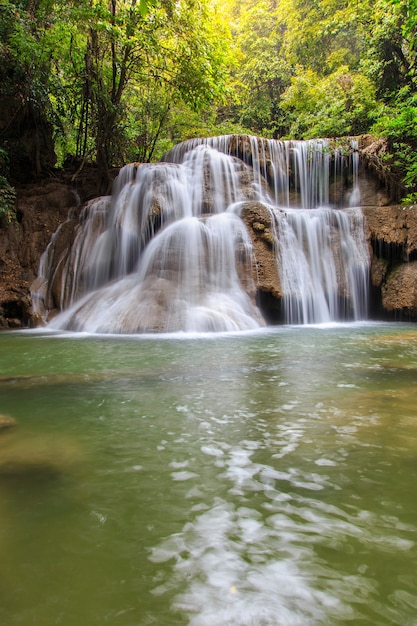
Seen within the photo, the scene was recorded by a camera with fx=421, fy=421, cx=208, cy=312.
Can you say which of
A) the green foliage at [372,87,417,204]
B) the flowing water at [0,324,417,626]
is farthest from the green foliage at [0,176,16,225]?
the green foliage at [372,87,417,204]

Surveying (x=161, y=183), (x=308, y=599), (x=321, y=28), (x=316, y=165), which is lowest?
(x=308, y=599)

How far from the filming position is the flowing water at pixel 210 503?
1255 mm

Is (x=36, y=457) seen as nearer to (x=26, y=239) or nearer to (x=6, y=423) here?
(x=6, y=423)

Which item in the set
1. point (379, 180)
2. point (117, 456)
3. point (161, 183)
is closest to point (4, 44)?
point (161, 183)

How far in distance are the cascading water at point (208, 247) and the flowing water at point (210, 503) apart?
5.18m

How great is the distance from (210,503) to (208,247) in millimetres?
8831

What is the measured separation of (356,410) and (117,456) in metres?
1.75

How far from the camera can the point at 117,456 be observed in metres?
2.34

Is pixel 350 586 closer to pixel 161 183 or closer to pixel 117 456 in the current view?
pixel 117 456

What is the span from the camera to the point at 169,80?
48.3ft

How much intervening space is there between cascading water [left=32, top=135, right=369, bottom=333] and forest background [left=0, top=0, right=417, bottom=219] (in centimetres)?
199

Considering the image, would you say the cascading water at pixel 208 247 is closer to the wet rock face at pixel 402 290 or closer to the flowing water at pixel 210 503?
the wet rock face at pixel 402 290

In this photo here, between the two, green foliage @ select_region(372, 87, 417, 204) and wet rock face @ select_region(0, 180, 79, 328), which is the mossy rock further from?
wet rock face @ select_region(0, 180, 79, 328)

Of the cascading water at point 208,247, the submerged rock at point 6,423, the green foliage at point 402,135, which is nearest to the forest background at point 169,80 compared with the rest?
the green foliage at point 402,135
